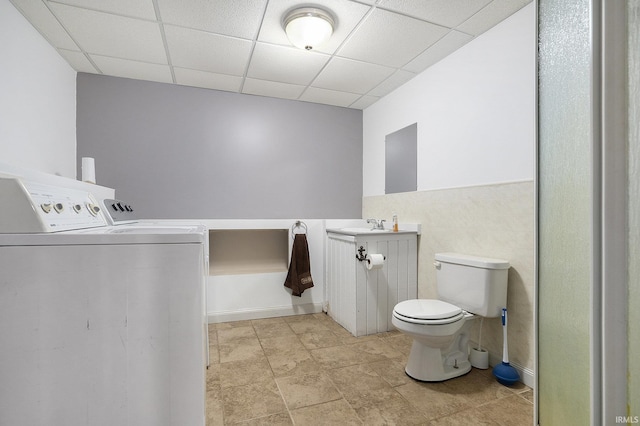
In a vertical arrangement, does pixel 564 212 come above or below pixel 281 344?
above

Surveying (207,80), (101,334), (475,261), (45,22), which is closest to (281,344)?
(475,261)

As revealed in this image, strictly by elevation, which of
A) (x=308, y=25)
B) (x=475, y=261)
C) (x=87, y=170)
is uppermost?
(x=308, y=25)

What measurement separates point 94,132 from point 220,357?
2.22 m

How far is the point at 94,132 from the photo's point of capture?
268 cm

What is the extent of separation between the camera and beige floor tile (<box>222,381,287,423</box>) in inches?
60.5

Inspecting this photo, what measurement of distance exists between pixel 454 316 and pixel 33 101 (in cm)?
305

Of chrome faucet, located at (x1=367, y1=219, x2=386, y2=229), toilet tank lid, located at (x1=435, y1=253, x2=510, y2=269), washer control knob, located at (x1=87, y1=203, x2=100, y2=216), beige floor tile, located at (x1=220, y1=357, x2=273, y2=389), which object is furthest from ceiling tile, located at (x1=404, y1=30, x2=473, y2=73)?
beige floor tile, located at (x1=220, y1=357, x2=273, y2=389)

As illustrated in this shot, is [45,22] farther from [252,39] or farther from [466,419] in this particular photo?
[466,419]

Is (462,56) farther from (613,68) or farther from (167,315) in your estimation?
(167,315)

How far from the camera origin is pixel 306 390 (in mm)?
1751

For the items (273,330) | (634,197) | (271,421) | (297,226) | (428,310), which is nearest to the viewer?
(634,197)

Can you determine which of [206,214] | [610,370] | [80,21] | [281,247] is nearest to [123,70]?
[80,21]

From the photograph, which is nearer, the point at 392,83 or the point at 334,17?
the point at 334,17

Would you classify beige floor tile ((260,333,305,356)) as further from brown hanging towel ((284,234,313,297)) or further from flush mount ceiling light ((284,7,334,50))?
flush mount ceiling light ((284,7,334,50))
